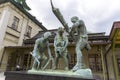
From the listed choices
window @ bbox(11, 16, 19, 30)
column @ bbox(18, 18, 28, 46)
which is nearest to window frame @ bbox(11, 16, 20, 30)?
Answer: window @ bbox(11, 16, 19, 30)

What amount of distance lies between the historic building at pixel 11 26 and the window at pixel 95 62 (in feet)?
28.2

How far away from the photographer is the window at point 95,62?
984 cm

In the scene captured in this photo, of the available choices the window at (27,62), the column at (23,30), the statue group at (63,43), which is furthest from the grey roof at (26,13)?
the statue group at (63,43)

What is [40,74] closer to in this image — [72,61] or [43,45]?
[43,45]

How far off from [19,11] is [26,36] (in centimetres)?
326

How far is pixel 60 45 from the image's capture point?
347cm

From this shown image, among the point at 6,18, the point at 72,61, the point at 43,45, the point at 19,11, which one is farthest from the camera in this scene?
the point at 19,11

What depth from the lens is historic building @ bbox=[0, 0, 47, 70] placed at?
1145 centimetres

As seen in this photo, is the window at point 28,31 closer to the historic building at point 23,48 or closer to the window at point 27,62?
the historic building at point 23,48

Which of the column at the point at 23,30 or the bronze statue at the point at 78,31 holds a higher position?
the column at the point at 23,30

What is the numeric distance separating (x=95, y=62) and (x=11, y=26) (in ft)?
32.0

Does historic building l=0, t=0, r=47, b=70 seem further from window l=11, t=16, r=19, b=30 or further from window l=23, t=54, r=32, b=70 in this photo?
window l=23, t=54, r=32, b=70

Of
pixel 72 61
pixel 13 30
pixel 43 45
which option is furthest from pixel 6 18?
pixel 43 45

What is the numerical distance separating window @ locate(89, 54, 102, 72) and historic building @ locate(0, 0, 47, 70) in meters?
8.60
